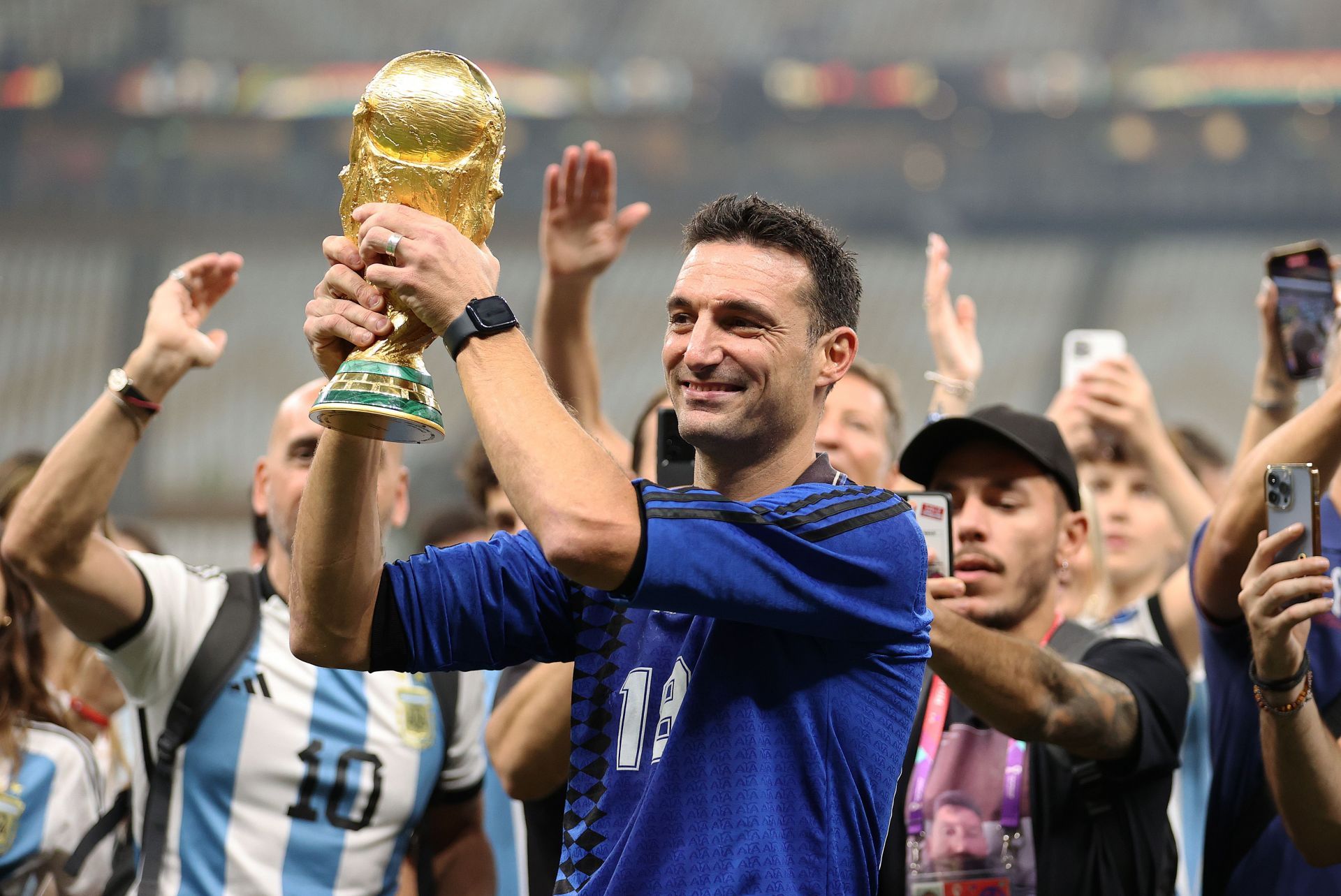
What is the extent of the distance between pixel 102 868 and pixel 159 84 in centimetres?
652

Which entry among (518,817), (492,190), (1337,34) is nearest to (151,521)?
(518,817)

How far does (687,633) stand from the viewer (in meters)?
1.94

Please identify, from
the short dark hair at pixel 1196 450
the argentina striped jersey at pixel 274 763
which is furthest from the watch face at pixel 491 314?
the short dark hair at pixel 1196 450

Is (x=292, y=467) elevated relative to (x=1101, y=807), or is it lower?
elevated

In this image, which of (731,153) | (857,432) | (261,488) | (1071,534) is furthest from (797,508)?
(731,153)

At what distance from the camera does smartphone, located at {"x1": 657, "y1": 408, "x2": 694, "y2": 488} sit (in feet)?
8.96

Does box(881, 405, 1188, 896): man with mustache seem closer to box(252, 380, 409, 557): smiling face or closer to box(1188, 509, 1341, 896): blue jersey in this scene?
box(1188, 509, 1341, 896): blue jersey

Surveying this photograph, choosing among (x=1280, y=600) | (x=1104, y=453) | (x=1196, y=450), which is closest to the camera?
(x=1280, y=600)

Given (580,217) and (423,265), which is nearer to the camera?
(423,265)

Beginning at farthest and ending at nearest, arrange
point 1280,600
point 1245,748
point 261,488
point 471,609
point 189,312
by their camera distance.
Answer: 1. point 261,488
2. point 189,312
3. point 1245,748
4. point 1280,600
5. point 471,609

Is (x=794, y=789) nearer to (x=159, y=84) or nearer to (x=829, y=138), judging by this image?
(x=829, y=138)

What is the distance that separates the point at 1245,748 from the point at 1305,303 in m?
1.02

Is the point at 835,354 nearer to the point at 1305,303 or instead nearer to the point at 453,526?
the point at 1305,303

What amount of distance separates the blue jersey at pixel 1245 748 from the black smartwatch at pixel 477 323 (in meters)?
1.72
